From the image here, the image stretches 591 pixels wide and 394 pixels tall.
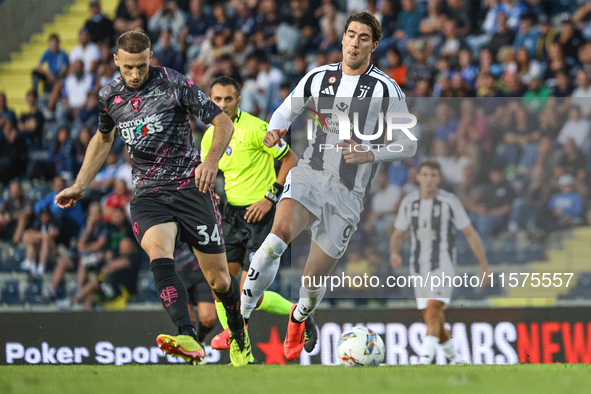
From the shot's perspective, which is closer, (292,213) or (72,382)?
(72,382)

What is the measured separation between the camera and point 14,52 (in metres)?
16.0

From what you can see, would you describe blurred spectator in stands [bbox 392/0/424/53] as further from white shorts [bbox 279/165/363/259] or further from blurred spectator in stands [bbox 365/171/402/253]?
white shorts [bbox 279/165/363/259]

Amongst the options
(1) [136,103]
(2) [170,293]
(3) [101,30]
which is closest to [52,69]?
(3) [101,30]

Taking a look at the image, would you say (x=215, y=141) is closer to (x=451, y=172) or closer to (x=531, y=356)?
(x=451, y=172)

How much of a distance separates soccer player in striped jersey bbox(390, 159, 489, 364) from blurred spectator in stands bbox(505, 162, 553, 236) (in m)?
0.60

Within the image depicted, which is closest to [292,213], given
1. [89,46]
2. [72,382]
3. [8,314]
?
[72,382]

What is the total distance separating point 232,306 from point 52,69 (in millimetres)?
10013

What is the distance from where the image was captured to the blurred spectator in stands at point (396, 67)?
11.6m

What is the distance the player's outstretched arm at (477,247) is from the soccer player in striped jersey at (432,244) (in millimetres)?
10

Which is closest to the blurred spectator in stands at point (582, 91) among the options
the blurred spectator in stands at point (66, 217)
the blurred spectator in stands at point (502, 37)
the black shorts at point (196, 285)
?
the blurred spectator in stands at point (502, 37)

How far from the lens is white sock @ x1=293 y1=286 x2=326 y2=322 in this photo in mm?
6102

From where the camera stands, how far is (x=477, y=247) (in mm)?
7949

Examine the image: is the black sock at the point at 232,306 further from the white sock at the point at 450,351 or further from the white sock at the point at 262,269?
the white sock at the point at 450,351

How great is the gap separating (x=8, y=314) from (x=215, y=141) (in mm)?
4398
